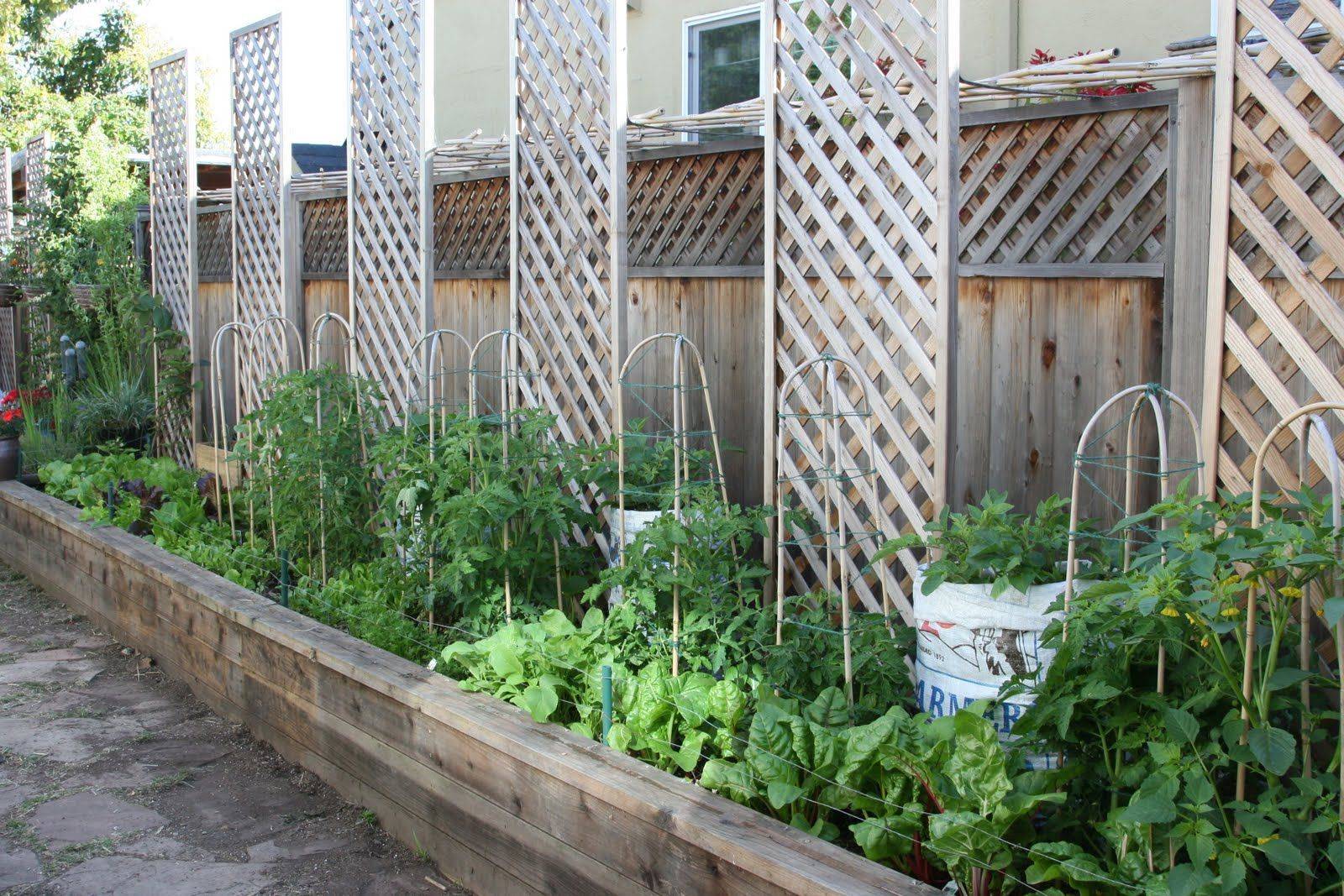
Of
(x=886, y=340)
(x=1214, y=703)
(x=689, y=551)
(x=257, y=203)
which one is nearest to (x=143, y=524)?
(x=257, y=203)

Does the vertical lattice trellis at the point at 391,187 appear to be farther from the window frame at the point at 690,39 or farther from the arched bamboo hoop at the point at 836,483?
the window frame at the point at 690,39

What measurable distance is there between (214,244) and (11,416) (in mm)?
1881

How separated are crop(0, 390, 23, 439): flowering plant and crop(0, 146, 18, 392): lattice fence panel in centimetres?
269

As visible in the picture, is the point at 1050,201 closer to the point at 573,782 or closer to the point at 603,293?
the point at 603,293

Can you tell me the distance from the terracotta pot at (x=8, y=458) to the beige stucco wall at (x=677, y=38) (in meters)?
4.54

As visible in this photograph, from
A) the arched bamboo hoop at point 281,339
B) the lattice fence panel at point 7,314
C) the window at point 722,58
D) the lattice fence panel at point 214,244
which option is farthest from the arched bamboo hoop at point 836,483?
the lattice fence panel at point 7,314

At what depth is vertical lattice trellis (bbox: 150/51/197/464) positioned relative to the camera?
7.85 meters

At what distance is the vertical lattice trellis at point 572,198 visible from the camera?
4.44 m

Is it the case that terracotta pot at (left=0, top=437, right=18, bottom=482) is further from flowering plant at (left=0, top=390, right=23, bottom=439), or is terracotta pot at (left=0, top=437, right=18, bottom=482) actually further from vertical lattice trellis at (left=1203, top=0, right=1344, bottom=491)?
vertical lattice trellis at (left=1203, top=0, right=1344, bottom=491)

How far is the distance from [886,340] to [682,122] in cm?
168

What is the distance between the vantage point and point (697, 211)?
492cm

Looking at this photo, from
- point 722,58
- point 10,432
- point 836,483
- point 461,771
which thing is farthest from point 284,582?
point 722,58

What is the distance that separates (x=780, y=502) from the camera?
3410mm

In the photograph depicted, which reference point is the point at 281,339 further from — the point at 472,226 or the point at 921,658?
the point at 921,658
